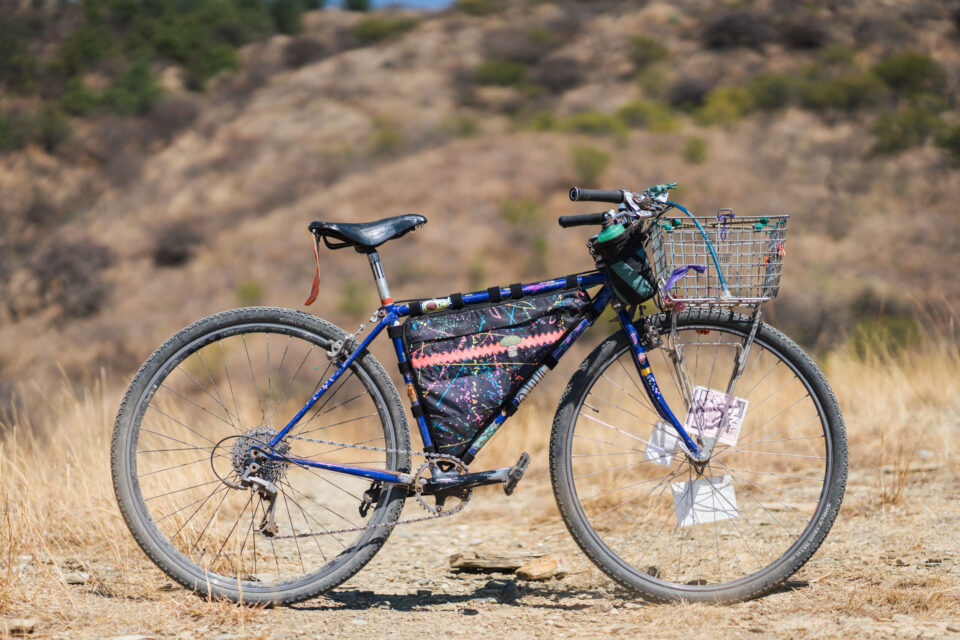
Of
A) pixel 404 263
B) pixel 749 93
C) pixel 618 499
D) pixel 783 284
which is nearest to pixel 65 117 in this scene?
pixel 404 263

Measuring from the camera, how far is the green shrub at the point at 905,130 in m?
32.1

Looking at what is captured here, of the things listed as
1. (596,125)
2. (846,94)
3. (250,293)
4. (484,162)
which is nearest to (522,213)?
(484,162)

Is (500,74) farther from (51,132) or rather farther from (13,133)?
(13,133)

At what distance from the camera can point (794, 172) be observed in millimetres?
32125

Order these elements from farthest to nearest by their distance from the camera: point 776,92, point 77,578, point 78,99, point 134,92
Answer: point 134,92
point 78,99
point 776,92
point 77,578

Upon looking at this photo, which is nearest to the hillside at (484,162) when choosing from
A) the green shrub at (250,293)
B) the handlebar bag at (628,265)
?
the green shrub at (250,293)

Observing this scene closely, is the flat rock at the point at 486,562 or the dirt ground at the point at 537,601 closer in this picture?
the dirt ground at the point at 537,601

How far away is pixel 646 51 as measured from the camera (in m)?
49.3

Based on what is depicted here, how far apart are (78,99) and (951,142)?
129 feet

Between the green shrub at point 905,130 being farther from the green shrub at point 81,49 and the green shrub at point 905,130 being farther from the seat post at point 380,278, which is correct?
the green shrub at point 81,49

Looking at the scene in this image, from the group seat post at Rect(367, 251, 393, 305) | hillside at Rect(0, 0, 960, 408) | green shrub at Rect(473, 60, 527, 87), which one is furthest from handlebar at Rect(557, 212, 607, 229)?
green shrub at Rect(473, 60, 527, 87)

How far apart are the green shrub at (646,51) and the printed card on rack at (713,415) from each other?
159ft

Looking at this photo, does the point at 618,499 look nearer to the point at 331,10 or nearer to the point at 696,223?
the point at 696,223

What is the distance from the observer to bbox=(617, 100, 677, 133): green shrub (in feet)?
128
